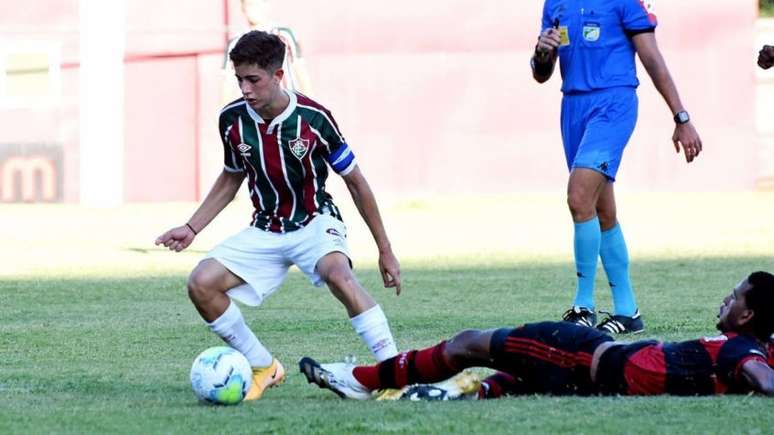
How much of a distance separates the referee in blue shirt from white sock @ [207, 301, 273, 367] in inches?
94.9

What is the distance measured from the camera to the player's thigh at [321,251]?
6.71 m

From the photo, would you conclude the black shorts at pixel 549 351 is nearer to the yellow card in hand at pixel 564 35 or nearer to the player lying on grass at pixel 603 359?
the player lying on grass at pixel 603 359

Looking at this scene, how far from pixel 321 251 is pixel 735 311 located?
5.65 feet

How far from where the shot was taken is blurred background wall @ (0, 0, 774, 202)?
2319 centimetres

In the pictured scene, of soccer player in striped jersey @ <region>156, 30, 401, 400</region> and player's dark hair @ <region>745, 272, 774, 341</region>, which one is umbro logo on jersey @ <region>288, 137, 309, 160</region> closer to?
soccer player in striped jersey @ <region>156, 30, 401, 400</region>

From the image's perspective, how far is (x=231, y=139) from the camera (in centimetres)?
695

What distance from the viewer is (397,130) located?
77.9 ft

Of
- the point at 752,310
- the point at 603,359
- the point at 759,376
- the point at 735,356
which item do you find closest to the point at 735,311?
the point at 752,310

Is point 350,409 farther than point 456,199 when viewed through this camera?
No

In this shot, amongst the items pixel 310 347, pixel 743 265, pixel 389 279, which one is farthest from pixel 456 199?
pixel 389 279

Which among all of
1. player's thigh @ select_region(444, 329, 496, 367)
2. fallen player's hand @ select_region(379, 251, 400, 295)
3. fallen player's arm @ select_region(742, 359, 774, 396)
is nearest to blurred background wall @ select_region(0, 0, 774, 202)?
fallen player's hand @ select_region(379, 251, 400, 295)

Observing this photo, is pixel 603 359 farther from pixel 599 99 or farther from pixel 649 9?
pixel 649 9

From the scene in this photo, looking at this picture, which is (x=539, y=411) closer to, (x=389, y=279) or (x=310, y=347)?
(x=389, y=279)

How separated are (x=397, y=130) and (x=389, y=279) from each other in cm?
1708
